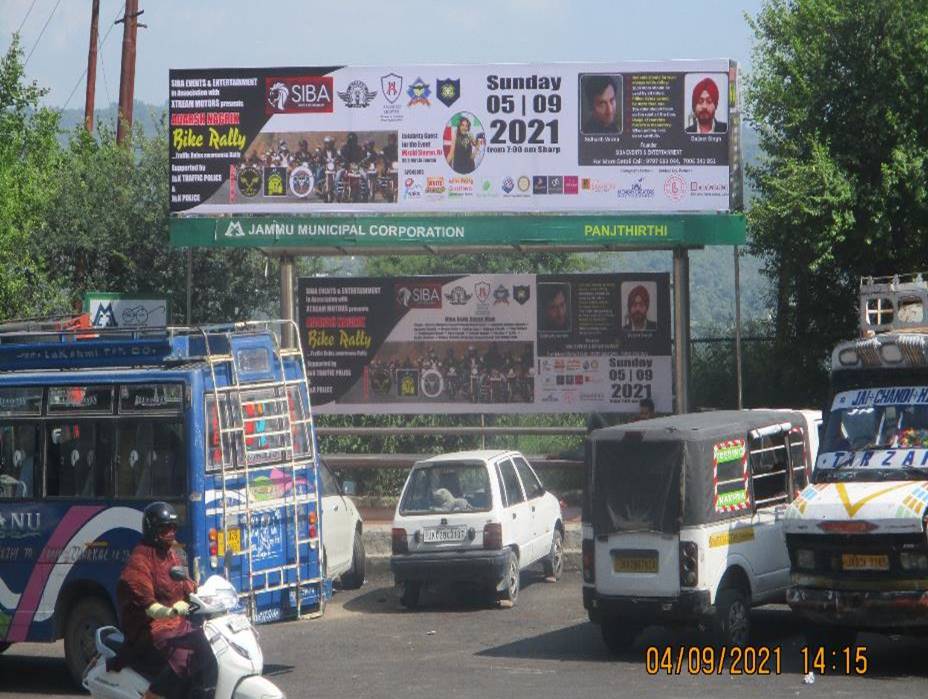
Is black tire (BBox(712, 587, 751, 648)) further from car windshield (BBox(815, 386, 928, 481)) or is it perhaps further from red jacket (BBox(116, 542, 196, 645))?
red jacket (BBox(116, 542, 196, 645))

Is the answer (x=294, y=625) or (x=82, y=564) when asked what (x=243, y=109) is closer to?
(x=294, y=625)

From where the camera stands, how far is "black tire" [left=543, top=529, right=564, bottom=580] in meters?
19.6

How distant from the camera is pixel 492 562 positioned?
56.7 ft

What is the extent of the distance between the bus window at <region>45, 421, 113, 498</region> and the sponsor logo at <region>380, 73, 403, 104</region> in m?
9.70

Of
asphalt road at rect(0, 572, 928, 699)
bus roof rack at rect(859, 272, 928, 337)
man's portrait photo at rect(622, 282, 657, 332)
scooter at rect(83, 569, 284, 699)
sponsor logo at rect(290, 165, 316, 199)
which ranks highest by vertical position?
sponsor logo at rect(290, 165, 316, 199)

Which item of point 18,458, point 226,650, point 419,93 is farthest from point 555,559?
point 226,650

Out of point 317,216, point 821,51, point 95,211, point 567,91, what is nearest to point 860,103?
point 821,51

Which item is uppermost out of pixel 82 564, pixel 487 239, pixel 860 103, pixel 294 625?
pixel 860 103

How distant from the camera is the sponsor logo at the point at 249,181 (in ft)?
73.1

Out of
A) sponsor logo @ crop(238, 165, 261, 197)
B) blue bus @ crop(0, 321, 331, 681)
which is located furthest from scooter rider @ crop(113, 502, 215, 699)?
sponsor logo @ crop(238, 165, 261, 197)

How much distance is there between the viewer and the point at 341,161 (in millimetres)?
22125

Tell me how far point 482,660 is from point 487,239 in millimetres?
8642

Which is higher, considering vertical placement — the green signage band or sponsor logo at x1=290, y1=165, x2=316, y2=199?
sponsor logo at x1=290, y1=165, x2=316, y2=199
